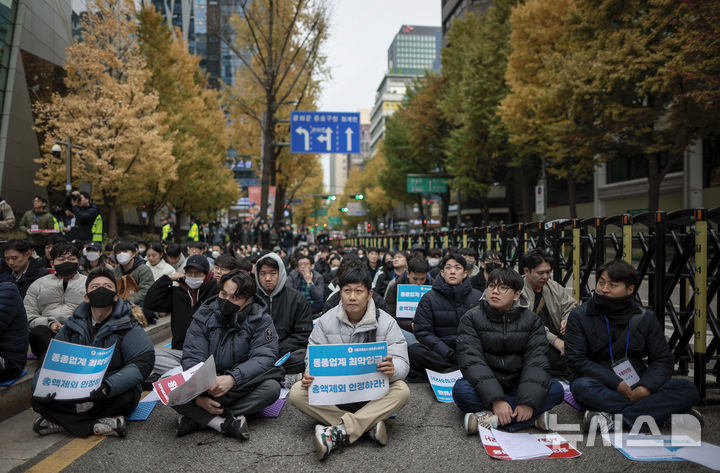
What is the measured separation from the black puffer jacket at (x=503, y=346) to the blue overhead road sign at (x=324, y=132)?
50.6 ft

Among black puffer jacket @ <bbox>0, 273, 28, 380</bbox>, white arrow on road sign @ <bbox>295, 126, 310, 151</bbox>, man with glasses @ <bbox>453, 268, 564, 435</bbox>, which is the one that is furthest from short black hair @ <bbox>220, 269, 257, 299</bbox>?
white arrow on road sign @ <bbox>295, 126, 310, 151</bbox>

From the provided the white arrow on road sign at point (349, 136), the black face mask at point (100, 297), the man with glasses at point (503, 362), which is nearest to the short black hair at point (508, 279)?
the man with glasses at point (503, 362)

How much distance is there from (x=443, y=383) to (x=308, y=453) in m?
2.13

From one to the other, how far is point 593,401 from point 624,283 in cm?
96

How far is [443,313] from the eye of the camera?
6.07 meters

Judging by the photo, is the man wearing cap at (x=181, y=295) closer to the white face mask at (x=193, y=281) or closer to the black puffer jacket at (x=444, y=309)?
the white face mask at (x=193, y=281)

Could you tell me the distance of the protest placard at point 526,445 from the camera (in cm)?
374

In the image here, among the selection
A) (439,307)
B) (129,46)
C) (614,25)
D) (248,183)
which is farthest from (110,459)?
(248,183)

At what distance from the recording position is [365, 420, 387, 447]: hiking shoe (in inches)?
157

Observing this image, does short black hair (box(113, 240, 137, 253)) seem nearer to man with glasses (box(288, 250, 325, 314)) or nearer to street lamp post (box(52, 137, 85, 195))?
man with glasses (box(288, 250, 325, 314))

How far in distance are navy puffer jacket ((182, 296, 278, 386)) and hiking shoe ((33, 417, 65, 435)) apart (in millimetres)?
1108

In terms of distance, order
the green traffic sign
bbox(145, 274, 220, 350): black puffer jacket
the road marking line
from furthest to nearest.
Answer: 1. the green traffic sign
2. bbox(145, 274, 220, 350): black puffer jacket
3. the road marking line

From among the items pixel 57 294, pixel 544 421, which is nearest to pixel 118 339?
pixel 57 294

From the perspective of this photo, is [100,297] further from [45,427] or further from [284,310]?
[284,310]
